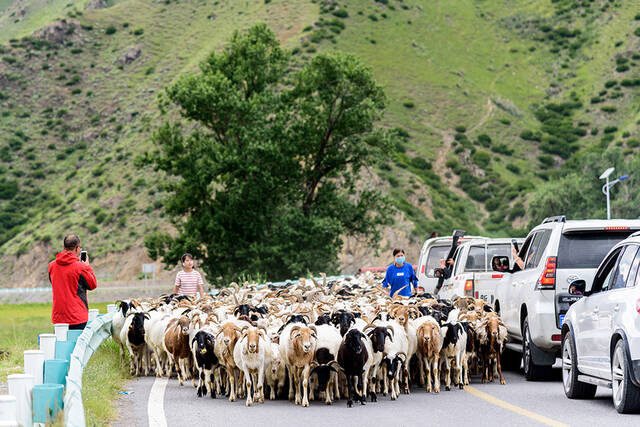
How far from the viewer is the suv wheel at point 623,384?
32.9ft

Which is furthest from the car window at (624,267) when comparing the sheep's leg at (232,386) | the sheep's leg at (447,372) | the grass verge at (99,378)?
the grass verge at (99,378)

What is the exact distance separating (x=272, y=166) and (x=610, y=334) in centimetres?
3501

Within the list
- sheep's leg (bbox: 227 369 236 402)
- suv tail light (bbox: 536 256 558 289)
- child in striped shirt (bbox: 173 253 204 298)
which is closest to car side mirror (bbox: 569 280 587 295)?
suv tail light (bbox: 536 256 558 289)

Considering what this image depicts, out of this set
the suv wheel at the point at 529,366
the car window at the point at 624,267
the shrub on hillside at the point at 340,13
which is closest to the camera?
the car window at the point at 624,267

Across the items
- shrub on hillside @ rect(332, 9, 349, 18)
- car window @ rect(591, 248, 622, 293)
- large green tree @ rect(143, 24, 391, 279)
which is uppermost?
shrub on hillside @ rect(332, 9, 349, 18)

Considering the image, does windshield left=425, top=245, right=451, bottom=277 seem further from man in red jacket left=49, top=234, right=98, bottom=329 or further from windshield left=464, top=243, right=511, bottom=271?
man in red jacket left=49, top=234, right=98, bottom=329

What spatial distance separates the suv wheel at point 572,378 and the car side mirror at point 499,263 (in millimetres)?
3366

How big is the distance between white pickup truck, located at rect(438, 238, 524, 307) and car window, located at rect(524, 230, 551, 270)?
389 centimetres

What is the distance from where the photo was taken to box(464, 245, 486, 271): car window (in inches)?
802

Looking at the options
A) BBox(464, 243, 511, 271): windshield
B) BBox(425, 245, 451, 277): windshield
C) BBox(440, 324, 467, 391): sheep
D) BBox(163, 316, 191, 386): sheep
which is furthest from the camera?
BBox(425, 245, 451, 277): windshield

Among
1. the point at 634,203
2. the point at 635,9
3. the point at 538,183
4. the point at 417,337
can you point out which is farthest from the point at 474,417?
the point at 635,9

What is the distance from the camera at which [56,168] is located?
90.9 meters

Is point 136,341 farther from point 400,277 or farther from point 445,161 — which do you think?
point 445,161

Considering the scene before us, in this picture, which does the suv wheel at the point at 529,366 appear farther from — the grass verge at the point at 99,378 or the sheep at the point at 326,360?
the grass verge at the point at 99,378
